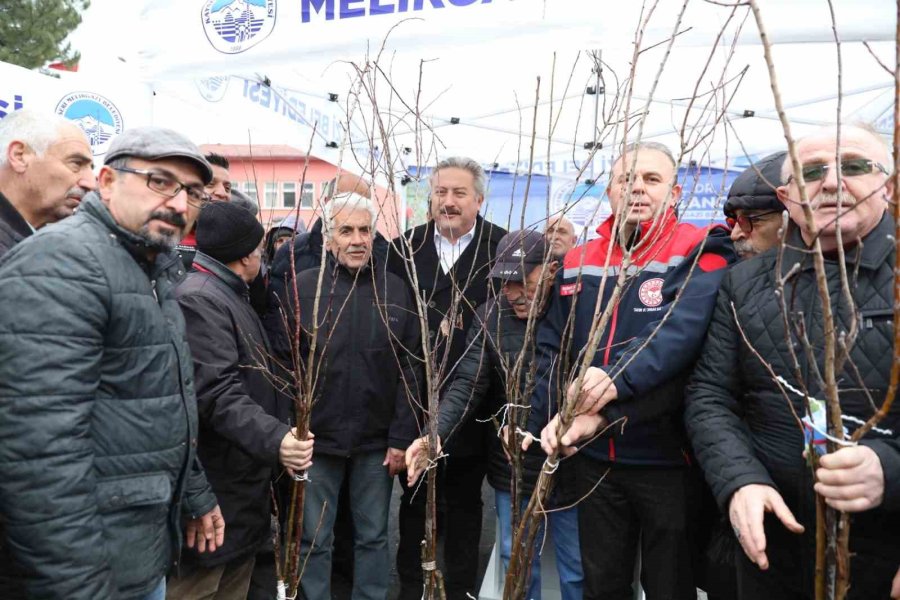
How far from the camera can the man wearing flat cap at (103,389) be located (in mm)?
1727

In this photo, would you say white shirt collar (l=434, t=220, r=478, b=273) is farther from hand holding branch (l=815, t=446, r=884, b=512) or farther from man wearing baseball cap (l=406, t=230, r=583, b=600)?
hand holding branch (l=815, t=446, r=884, b=512)

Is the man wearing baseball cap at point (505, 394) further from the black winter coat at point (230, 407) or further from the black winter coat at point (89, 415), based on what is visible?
the black winter coat at point (89, 415)

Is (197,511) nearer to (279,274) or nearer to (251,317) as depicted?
(251,317)

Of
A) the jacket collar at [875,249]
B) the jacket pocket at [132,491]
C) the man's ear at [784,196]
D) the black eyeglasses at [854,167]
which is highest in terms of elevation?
the black eyeglasses at [854,167]

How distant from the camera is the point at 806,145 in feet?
6.02

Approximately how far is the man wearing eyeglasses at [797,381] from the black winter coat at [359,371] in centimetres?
149

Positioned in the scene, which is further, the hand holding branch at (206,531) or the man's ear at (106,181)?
the hand holding branch at (206,531)

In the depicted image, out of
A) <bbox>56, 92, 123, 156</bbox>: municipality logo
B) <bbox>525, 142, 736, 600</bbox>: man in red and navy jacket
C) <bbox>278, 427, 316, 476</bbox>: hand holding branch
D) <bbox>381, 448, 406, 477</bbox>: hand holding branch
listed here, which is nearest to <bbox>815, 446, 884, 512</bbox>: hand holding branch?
<bbox>525, 142, 736, 600</bbox>: man in red and navy jacket

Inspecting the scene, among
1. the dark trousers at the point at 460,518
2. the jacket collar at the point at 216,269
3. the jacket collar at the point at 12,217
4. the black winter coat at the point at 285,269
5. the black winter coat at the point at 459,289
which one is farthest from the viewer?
the dark trousers at the point at 460,518

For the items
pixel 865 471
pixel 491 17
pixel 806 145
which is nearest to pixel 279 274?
pixel 491 17

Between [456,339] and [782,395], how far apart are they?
6.22 feet

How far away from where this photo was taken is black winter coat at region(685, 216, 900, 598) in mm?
1769

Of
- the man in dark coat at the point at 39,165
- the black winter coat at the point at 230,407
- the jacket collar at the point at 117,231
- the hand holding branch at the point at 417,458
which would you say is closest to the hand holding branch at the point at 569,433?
the hand holding branch at the point at 417,458

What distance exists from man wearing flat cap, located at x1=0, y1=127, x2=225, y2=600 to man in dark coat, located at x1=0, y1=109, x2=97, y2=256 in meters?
0.85
